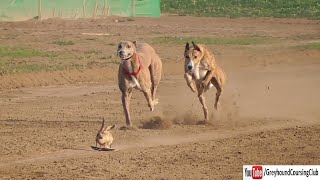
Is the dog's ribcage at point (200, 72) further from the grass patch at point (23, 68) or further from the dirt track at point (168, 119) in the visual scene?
the grass patch at point (23, 68)

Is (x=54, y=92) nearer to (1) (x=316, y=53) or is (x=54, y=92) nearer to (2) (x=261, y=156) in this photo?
(2) (x=261, y=156)

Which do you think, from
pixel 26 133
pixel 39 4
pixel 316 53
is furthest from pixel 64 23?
pixel 26 133

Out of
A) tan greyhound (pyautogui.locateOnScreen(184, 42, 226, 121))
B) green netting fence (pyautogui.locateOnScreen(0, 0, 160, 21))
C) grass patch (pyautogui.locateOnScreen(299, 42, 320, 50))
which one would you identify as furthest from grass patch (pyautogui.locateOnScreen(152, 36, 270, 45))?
tan greyhound (pyautogui.locateOnScreen(184, 42, 226, 121))

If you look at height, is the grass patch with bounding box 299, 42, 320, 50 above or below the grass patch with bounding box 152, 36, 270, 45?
→ below

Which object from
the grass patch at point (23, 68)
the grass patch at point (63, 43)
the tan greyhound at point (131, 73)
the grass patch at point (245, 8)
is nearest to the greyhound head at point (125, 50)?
the tan greyhound at point (131, 73)

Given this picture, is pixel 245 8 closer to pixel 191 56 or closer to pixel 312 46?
pixel 312 46

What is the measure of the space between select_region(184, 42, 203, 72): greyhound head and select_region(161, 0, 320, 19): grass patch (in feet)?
107

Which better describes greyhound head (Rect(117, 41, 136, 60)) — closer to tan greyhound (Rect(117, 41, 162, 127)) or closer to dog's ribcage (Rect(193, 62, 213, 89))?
tan greyhound (Rect(117, 41, 162, 127))

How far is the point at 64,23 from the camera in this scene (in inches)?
1550

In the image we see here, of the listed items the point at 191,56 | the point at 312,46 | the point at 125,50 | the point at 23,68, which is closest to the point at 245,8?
the point at 312,46

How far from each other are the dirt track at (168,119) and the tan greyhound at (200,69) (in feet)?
2.31

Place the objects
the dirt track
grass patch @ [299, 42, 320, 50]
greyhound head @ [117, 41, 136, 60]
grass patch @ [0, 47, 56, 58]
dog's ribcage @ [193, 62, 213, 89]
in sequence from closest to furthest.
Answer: the dirt track, greyhound head @ [117, 41, 136, 60], dog's ribcage @ [193, 62, 213, 89], grass patch @ [0, 47, 56, 58], grass patch @ [299, 42, 320, 50]

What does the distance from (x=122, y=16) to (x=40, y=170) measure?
3181cm

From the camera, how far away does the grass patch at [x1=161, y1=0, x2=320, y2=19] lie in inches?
2002
